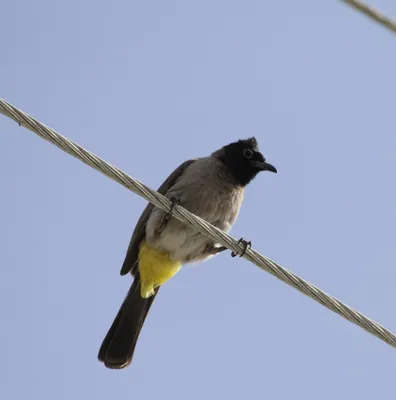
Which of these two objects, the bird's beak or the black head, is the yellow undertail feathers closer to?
the black head

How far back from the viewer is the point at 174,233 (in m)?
6.52

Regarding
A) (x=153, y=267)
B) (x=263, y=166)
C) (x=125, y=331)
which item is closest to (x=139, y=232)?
(x=153, y=267)

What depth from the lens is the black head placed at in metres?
7.36

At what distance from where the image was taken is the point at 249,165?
7473mm

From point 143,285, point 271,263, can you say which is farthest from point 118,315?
point 271,263

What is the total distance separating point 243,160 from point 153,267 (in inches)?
56.4

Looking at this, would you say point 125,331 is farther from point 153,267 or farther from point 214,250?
point 214,250

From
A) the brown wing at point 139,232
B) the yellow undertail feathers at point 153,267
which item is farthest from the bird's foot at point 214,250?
the brown wing at point 139,232

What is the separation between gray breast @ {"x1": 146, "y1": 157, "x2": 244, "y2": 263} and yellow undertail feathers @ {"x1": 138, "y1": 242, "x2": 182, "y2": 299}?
0.08m

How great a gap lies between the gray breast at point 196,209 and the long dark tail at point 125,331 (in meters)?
0.63

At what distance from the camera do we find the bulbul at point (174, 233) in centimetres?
661

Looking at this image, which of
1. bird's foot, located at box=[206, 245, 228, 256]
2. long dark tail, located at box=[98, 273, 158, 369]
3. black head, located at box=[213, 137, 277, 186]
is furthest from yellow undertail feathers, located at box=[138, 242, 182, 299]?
black head, located at box=[213, 137, 277, 186]

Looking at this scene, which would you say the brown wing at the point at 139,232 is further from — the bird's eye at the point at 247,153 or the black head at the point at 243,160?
the bird's eye at the point at 247,153

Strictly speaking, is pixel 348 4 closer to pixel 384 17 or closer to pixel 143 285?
pixel 384 17
